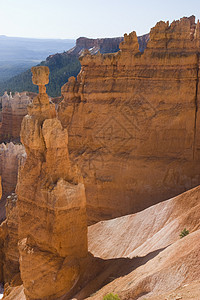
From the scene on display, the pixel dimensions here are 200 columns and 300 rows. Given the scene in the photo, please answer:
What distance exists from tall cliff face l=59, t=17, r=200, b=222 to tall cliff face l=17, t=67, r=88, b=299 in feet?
25.4

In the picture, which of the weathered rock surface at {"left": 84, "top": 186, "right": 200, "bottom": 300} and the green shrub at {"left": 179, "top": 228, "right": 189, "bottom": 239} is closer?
the weathered rock surface at {"left": 84, "top": 186, "right": 200, "bottom": 300}

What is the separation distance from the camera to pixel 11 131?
41938mm


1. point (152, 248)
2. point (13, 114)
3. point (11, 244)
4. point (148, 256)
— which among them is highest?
point (13, 114)

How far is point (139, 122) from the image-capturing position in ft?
66.8

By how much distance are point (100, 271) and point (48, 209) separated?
2903 mm

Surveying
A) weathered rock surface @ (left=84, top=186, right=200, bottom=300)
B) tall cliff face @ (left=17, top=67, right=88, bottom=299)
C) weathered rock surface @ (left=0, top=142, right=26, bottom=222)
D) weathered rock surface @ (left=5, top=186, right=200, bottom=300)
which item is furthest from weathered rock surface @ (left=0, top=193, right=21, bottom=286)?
weathered rock surface @ (left=0, top=142, right=26, bottom=222)

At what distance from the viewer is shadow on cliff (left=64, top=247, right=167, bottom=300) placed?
11008 millimetres

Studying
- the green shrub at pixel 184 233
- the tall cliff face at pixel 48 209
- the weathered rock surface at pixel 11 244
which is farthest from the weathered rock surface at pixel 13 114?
the green shrub at pixel 184 233

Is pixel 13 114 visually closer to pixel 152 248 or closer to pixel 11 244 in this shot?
pixel 11 244

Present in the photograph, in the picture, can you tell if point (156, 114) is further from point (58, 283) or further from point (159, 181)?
point (58, 283)

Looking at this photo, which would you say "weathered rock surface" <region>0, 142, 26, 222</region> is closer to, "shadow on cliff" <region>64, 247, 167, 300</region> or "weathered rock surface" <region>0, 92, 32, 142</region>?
"weathered rock surface" <region>0, 92, 32, 142</region>

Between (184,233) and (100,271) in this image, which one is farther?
(100,271)

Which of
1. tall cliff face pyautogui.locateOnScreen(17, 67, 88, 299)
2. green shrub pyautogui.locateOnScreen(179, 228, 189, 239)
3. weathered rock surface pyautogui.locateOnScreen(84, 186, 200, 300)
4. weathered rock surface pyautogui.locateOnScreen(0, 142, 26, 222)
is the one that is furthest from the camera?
weathered rock surface pyautogui.locateOnScreen(0, 142, 26, 222)

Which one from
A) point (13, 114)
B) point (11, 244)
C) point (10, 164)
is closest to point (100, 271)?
point (11, 244)
